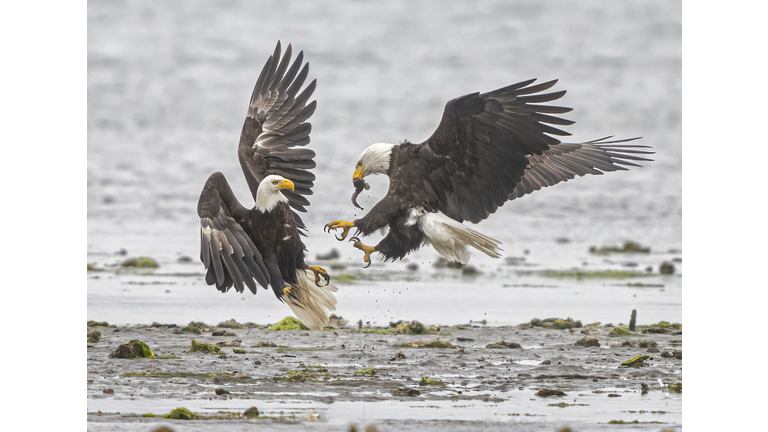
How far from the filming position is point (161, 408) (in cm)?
448

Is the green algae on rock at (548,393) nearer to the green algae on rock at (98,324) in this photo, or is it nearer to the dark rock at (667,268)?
the green algae on rock at (98,324)

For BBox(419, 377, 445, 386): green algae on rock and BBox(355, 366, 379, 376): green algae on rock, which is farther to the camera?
BBox(355, 366, 379, 376): green algae on rock

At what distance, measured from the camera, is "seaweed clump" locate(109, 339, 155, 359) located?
577 cm

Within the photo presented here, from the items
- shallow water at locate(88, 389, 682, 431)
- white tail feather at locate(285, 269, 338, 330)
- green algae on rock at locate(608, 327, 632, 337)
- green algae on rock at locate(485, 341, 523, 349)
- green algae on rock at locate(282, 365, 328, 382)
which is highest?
white tail feather at locate(285, 269, 338, 330)

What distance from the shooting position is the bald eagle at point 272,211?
5.29 meters

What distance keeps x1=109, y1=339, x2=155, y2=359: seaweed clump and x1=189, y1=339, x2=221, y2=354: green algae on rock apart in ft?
1.14

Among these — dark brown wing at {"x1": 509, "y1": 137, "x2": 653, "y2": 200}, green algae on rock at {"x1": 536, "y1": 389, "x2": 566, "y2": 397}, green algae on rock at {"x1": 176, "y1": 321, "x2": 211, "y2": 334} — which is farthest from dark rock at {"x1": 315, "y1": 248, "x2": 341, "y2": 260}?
green algae on rock at {"x1": 536, "y1": 389, "x2": 566, "y2": 397}

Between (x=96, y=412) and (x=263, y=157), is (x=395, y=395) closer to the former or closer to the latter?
(x=96, y=412)

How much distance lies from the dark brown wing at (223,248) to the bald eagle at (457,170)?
2.38 ft

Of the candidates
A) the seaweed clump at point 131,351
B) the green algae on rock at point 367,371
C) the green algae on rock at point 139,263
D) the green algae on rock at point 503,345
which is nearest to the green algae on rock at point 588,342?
the green algae on rock at point 503,345

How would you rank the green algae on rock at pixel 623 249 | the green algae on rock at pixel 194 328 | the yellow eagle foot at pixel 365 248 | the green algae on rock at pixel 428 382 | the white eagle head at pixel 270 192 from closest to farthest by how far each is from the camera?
1. the green algae on rock at pixel 428 382
2. the white eagle head at pixel 270 192
3. the yellow eagle foot at pixel 365 248
4. the green algae on rock at pixel 194 328
5. the green algae on rock at pixel 623 249

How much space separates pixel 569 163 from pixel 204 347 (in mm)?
3030

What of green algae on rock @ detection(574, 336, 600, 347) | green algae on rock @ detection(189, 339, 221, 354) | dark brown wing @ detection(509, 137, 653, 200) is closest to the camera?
green algae on rock @ detection(189, 339, 221, 354)

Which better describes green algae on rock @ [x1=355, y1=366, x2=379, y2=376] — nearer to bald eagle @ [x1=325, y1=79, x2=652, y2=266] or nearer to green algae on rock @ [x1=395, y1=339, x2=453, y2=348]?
bald eagle @ [x1=325, y1=79, x2=652, y2=266]
